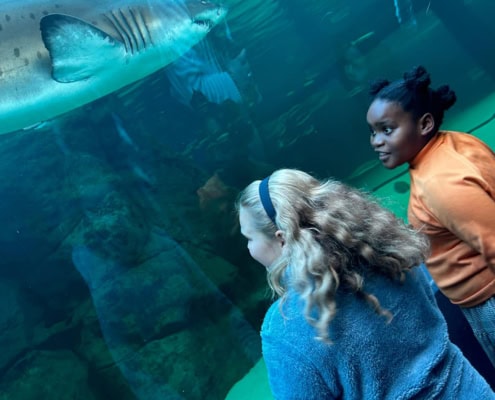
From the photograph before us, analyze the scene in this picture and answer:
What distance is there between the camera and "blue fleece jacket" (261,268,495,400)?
0.79 m

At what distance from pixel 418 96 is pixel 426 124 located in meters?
0.11

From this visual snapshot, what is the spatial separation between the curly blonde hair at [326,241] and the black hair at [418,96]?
0.71 meters

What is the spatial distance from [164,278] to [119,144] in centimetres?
124

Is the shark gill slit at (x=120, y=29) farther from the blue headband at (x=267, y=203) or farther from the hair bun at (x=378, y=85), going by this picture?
the blue headband at (x=267, y=203)

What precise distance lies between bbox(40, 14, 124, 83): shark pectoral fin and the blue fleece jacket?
2764mm

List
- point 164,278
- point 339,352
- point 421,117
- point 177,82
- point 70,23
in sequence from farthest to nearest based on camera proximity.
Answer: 1. point 177,82
2. point 164,278
3. point 70,23
4. point 421,117
5. point 339,352

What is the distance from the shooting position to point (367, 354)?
0.81 meters

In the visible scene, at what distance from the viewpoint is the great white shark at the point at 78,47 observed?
2943 mm

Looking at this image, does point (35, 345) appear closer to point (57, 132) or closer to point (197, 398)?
point (197, 398)

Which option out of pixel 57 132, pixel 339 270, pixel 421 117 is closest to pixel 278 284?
pixel 339 270

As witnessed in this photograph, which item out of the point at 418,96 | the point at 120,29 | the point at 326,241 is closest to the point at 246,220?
the point at 326,241

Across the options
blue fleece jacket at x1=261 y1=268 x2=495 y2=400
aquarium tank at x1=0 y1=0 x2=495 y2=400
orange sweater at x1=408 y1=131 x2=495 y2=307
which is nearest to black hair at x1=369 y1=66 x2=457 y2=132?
orange sweater at x1=408 y1=131 x2=495 y2=307

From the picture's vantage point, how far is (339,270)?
0.84 m

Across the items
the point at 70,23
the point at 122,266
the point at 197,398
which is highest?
the point at 70,23
